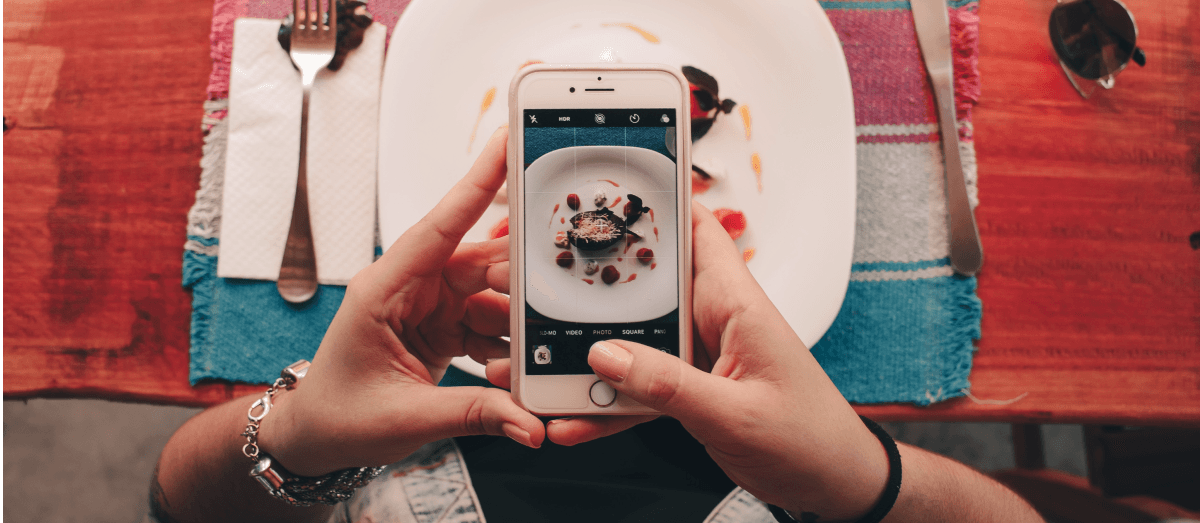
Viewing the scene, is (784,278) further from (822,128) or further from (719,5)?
(719,5)

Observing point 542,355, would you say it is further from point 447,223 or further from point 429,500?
point 429,500

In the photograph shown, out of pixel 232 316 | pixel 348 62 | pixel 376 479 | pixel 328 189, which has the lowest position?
pixel 376 479

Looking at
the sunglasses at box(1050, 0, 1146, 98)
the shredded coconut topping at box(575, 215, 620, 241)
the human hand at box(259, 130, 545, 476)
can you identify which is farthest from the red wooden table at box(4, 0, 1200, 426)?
the shredded coconut topping at box(575, 215, 620, 241)

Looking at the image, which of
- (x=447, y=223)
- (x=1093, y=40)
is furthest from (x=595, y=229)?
(x=1093, y=40)

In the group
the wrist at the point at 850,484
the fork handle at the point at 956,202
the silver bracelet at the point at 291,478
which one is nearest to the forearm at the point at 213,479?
the silver bracelet at the point at 291,478

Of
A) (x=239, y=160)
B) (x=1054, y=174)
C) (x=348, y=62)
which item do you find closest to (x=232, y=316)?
(x=239, y=160)

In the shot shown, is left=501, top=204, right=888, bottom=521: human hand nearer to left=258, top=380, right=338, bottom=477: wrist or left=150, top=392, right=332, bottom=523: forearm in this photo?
left=258, top=380, right=338, bottom=477: wrist
